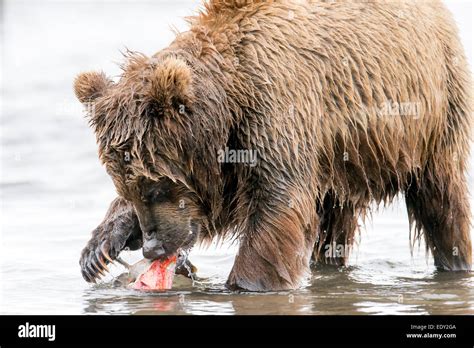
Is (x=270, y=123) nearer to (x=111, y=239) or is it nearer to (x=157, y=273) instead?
(x=157, y=273)

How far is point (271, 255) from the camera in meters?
10.7

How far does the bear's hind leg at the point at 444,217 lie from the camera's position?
12.4 m

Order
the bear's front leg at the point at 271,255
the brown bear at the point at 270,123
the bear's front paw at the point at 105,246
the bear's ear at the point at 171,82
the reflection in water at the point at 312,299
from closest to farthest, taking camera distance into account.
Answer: the bear's ear at the point at 171,82
the reflection in water at the point at 312,299
the brown bear at the point at 270,123
the bear's front leg at the point at 271,255
the bear's front paw at the point at 105,246

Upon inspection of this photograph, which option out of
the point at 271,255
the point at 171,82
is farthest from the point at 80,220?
the point at 171,82

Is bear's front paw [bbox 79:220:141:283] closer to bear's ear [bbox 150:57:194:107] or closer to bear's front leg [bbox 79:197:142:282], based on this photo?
bear's front leg [bbox 79:197:142:282]

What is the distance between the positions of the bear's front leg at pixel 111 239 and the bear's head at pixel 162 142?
42.2 inches

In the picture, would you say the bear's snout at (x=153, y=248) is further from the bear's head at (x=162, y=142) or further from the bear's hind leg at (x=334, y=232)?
the bear's hind leg at (x=334, y=232)

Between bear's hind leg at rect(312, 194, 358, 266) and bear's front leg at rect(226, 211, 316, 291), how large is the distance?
1336 mm

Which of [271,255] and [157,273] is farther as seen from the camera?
[157,273]


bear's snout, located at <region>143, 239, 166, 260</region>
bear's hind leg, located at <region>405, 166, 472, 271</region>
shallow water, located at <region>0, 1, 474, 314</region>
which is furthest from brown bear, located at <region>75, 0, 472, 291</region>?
shallow water, located at <region>0, 1, 474, 314</region>

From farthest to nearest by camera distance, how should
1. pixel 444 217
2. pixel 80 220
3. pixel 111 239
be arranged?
pixel 80 220 < pixel 444 217 < pixel 111 239

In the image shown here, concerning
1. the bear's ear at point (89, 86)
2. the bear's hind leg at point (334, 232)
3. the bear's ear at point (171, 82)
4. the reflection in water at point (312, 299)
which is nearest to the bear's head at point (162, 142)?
the bear's ear at point (171, 82)

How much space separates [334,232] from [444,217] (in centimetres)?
122

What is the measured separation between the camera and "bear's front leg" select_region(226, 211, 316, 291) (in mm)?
10664
